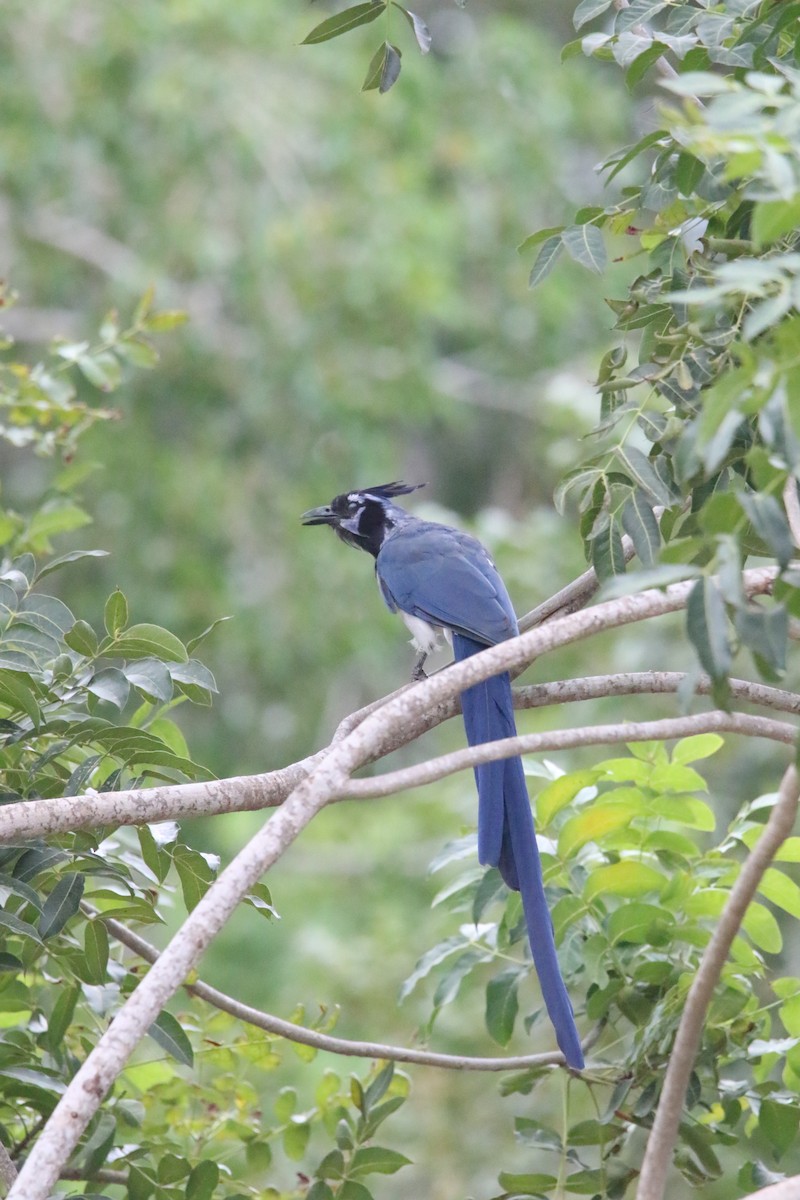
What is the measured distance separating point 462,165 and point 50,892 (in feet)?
23.4

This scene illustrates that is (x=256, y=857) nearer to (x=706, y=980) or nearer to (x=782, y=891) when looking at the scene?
(x=706, y=980)

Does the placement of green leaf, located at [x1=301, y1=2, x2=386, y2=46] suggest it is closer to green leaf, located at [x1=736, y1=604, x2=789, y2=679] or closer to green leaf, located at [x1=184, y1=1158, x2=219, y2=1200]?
green leaf, located at [x1=736, y1=604, x2=789, y2=679]

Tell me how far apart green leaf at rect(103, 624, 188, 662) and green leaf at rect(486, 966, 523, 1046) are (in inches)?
28.4

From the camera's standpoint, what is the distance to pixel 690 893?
197 cm

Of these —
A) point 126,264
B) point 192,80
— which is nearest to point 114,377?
point 192,80

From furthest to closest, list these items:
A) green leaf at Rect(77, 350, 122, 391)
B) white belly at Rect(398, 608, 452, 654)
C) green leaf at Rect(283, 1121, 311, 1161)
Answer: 1. white belly at Rect(398, 608, 452, 654)
2. green leaf at Rect(77, 350, 122, 391)
3. green leaf at Rect(283, 1121, 311, 1161)

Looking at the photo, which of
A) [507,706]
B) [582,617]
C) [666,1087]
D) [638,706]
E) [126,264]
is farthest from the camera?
[126,264]

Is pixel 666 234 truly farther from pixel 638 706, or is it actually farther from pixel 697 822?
pixel 638 706

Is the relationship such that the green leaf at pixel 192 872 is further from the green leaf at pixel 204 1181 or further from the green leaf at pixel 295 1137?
the green leaf at pixel 295 1137

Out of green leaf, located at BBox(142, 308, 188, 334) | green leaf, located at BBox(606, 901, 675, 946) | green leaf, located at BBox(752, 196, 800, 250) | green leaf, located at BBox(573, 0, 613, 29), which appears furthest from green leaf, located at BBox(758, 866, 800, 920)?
green leaf, located at BBox(142, 308, 188, 334)

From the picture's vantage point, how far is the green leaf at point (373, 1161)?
193 centimetres

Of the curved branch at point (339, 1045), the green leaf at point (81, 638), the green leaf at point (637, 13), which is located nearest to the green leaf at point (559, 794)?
the curved branch at point (339, 1045)

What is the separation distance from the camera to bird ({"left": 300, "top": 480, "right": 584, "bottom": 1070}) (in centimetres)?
200

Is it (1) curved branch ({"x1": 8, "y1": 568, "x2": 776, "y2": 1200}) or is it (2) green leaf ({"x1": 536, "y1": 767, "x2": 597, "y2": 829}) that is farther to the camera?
(2) green leaf ({"x1": 536, "y1": 767, "x2": 597, "y2": 829})
